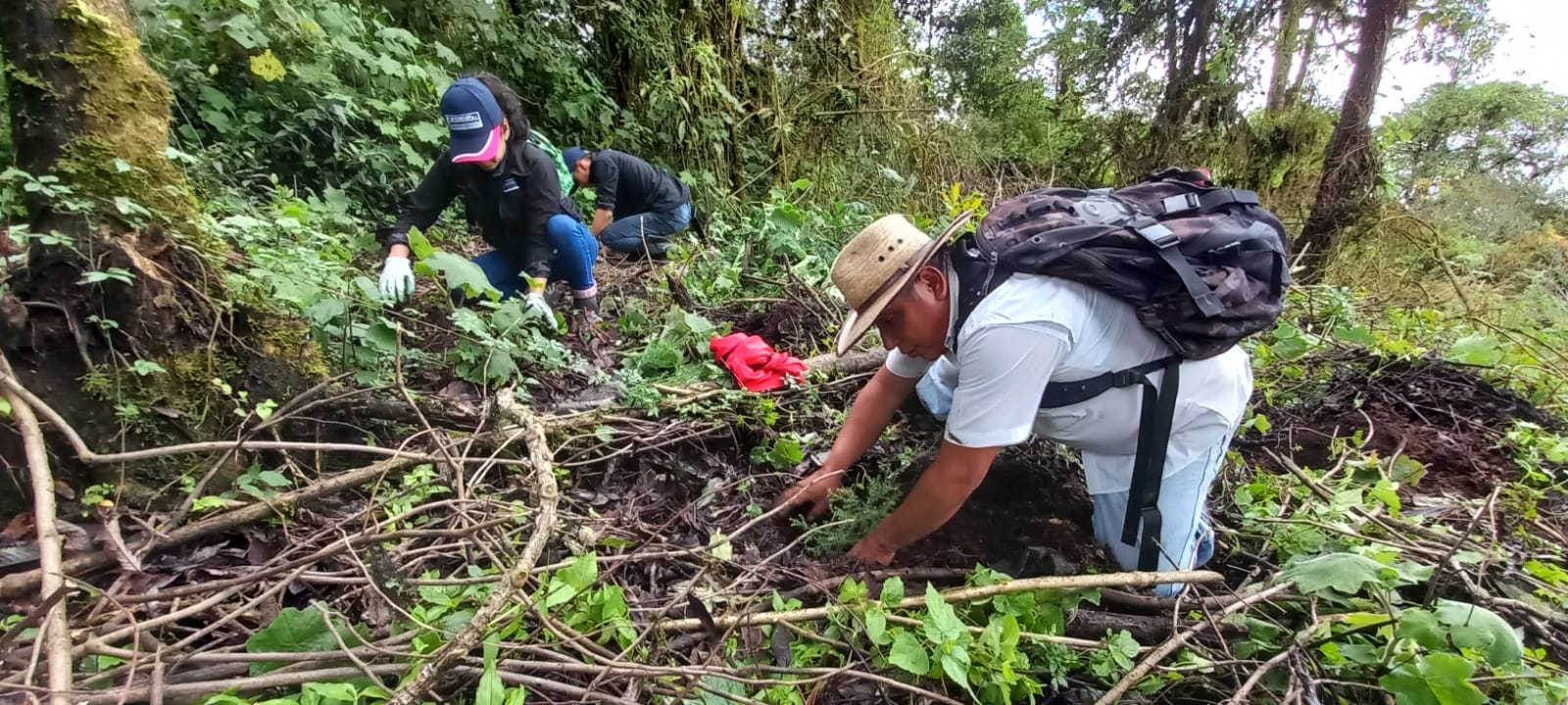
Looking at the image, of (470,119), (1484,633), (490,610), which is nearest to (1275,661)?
(1484,633)

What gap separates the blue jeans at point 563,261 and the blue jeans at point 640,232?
4.41ft

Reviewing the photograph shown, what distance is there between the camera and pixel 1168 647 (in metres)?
1.64

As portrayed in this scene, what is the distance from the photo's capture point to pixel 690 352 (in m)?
3.20

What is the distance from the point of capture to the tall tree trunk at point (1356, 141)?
632 centimetres

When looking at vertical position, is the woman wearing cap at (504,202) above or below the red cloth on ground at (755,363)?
above

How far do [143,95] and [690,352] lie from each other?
194 centimetres

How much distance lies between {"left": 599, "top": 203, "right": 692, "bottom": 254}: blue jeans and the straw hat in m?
3.43

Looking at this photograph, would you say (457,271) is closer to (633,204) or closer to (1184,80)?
(633,204)

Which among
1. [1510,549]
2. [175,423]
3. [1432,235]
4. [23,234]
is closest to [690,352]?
[175,423]

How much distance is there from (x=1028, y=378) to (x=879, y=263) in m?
0.45

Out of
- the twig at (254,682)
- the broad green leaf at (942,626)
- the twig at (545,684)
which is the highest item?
the twig at (254,682)

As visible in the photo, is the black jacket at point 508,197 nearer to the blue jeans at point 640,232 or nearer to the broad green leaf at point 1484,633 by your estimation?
the blue jeans at point 640,232

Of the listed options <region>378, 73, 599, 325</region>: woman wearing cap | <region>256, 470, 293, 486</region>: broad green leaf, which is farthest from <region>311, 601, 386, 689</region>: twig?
<region>378, 73, 599, 325</region>: woman wearing cap

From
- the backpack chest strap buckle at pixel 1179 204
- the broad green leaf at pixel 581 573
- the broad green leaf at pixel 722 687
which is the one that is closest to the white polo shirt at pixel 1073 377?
the backpack chest strap buckle at pixel 1179 204
